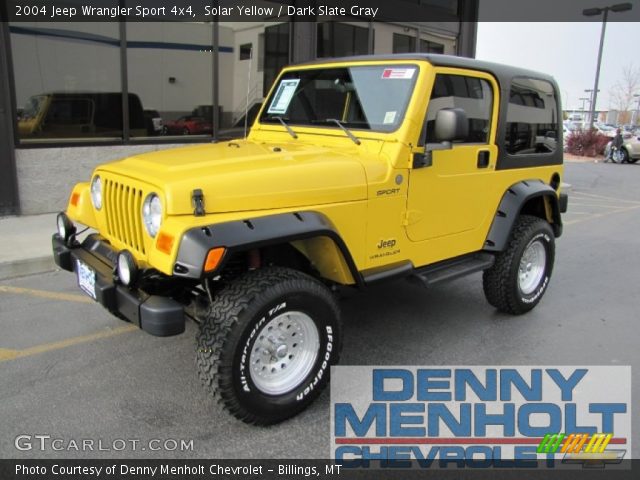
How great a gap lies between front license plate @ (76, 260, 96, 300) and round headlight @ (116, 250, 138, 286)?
0.35 m

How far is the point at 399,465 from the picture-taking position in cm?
277

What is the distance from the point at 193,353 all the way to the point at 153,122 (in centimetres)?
639

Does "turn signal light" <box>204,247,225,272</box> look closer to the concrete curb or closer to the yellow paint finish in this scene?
the yellow paint finish

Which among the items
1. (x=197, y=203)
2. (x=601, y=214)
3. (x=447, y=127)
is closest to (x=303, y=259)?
(x=197, y=203)

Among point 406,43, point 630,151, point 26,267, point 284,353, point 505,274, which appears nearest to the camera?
point 284,353

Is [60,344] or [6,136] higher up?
[6,136]

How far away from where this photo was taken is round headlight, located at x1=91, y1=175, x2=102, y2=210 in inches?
137

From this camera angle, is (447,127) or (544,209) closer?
(447,127)

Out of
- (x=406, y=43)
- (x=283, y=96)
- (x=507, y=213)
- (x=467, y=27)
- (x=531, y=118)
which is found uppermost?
(x=467, y=27)

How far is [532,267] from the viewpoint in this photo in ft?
15.9

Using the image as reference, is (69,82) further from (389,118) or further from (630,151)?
(630,151)

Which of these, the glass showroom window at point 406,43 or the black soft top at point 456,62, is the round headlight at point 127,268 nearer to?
the black soft top at point 456,62

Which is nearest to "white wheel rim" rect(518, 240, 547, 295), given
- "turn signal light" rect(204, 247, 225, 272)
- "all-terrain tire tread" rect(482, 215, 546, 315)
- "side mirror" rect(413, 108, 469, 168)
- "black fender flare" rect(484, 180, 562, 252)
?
"all-terrain tire tread" rect(482, 215, 546, 315)

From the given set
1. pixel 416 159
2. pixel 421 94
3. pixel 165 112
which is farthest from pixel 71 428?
pixel 165 112
